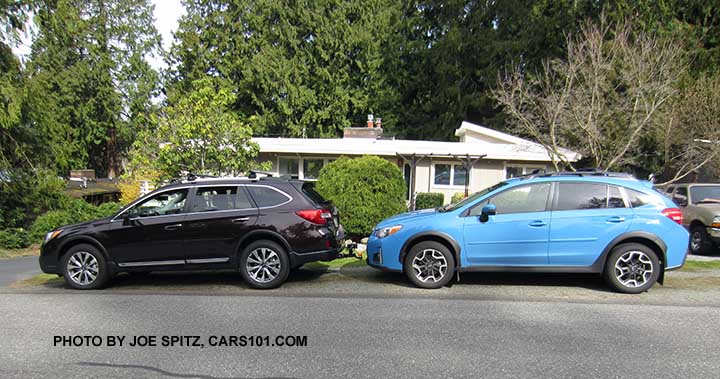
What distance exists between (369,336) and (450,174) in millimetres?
14505

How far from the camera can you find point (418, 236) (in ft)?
21.9

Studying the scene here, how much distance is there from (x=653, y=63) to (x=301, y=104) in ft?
75.3

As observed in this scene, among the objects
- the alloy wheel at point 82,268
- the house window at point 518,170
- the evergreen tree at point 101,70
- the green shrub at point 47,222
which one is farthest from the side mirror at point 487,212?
the evergreen tree at point 101,70

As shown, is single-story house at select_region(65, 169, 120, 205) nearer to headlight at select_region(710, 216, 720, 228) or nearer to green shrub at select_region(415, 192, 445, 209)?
green shrub at select_region(415, 192, 445, 209)

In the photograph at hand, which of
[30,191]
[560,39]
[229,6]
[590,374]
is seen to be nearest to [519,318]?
[590,374]

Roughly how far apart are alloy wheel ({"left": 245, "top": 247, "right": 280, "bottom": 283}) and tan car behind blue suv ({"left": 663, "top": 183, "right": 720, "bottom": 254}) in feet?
33.3

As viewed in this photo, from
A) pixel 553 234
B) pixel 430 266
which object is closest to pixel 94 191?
pixel 430 266

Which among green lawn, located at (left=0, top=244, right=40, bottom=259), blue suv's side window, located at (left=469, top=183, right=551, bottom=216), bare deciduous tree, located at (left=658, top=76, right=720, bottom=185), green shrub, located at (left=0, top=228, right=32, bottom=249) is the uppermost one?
bare deciduous tree, located at (left=658, top=76, right=720, bottom=185)

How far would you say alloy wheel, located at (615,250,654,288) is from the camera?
633cm

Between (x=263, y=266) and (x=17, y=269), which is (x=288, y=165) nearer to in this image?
(x=17, y=269)

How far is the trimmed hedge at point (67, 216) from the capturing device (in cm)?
1489

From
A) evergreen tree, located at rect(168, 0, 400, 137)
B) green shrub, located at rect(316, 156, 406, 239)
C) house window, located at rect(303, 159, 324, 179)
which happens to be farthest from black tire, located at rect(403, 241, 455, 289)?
evergreen tree, located at rect(168, 0, 400, 137)

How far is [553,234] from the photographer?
6453 millimetres

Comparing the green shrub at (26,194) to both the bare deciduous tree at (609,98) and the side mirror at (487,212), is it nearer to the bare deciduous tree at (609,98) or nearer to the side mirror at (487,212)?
the side mirror at (487,212)
